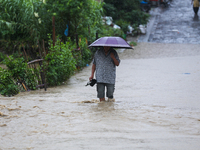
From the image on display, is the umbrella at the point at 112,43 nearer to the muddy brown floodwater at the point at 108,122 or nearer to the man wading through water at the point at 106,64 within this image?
the man wading through water at the point at 106,64

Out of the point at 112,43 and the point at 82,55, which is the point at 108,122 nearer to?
the point at 112,43

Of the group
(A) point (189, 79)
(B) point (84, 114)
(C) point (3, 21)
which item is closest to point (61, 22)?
(C) point (3, 21)

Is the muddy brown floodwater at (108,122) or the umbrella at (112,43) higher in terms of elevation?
the umbrella at (112,43)

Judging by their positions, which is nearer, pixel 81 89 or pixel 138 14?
pixel 81 89

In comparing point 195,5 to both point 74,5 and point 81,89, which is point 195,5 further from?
point 81,89

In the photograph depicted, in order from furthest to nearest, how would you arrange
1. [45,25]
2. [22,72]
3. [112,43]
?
1. [45,25]
2. [22,72]
3. [112,43]

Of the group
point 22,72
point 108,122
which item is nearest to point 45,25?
point 22,72

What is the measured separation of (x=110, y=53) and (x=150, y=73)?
20.3 feet

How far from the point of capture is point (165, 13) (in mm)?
26188

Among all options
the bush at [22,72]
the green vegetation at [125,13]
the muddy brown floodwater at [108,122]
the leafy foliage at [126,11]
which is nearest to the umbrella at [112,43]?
the muddy brown floodwater at [108,122]

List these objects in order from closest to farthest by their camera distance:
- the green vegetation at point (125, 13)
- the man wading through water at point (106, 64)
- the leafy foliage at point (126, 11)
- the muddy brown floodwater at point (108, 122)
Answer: the muddy brown floodwater at point (108, 122)
the man wading through water at point (106, 64)
the green vegetation at point (125, 13)
the leafy foliage at point (126, 11)

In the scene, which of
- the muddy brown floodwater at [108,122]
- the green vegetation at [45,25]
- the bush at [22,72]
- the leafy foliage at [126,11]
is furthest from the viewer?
the leafy foliage at [126,11]

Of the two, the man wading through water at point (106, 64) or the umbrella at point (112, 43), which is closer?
the umbrella at point (112, 43)

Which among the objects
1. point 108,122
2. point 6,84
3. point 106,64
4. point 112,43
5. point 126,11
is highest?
point 126,11
